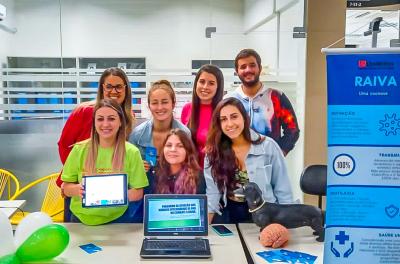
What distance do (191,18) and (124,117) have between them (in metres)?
1.65

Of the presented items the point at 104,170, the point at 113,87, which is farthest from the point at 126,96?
the point at 104,170

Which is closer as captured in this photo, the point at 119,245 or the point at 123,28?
the point at 119,245

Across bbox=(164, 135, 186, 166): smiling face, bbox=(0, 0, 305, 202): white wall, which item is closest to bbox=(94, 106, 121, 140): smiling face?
bbox=(164, 135, 186, 166): smiling face

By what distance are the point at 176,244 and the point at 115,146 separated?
84 centimetres

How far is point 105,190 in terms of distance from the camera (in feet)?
8.54

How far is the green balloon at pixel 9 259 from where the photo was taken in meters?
2.01

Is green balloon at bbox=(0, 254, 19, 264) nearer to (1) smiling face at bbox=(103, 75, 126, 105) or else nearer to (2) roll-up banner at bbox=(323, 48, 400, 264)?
(1) smiling face at bbox=(103, 75, 126, 105)

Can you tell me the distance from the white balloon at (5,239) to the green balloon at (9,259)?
0.02 m

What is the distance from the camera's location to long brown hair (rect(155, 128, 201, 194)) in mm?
2969

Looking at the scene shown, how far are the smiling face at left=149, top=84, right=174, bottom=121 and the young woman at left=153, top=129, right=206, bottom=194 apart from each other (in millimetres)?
168

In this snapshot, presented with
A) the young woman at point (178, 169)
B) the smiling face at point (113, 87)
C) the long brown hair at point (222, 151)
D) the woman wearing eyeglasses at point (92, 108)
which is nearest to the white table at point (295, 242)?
the long brown hair at point (222, 151)

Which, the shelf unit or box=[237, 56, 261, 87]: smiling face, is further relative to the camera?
the shelf unit

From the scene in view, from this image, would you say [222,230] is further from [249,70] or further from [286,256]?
[249,70]

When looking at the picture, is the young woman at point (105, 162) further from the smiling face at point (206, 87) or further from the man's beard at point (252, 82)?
the man's beard at point (252, 82)
